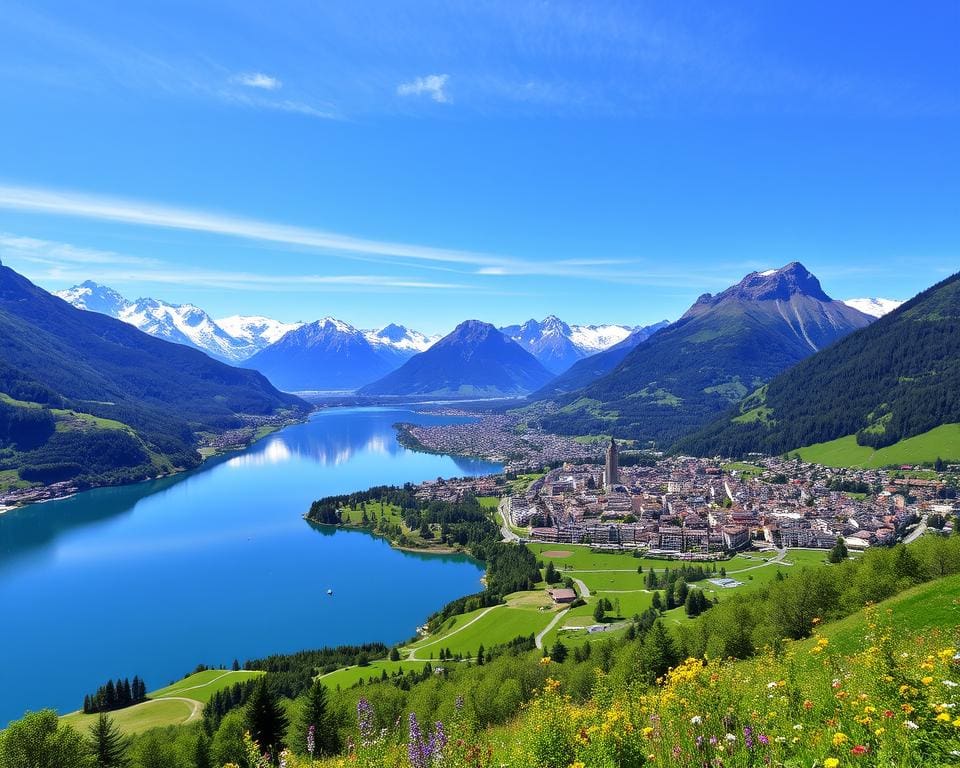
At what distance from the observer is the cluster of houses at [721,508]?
227 feet

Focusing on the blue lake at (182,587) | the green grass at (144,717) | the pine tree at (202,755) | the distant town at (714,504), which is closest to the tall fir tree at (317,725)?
the pine tree at (202,755)

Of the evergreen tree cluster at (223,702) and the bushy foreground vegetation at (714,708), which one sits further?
the evergreen tree cluster at (223,702)

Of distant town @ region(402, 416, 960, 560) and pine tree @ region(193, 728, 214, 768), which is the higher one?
pine tree @ region(193, 728, 214, 768)

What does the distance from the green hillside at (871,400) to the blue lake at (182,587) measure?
95046 millimetres

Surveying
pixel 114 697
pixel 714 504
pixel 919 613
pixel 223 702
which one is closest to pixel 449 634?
pixel 223 702

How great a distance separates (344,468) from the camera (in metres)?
145

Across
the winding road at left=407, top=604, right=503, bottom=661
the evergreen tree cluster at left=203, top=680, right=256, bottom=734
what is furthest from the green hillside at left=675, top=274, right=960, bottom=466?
the evergreen tree cluster at left=203, top=680, right=256, bottom=734

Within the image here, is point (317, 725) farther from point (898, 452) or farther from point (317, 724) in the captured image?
point (898, 452)

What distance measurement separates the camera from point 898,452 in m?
112

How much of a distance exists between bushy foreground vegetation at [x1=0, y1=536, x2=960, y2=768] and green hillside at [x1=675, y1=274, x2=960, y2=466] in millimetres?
104605

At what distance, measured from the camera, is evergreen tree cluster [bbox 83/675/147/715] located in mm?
36125

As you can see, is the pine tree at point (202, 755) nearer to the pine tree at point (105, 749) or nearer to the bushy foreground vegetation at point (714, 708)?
the bushy foreground vegetation at point (714, 708)

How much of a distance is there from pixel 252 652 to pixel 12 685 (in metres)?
16.5

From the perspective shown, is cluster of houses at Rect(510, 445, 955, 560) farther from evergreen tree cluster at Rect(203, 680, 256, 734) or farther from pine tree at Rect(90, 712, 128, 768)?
pine tree at Rect(90, 712, 128, 768)
